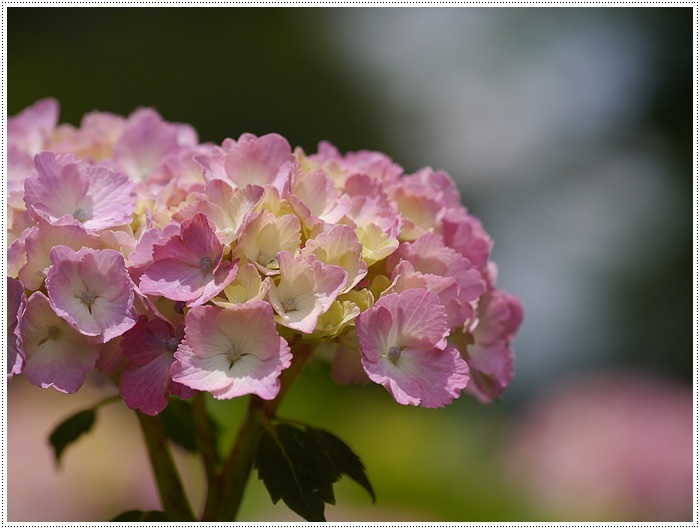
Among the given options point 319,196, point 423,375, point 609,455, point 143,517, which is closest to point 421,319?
point 423,375

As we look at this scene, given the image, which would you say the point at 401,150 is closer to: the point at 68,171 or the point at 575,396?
the point at 575,396

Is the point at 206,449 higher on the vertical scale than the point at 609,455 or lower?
higher

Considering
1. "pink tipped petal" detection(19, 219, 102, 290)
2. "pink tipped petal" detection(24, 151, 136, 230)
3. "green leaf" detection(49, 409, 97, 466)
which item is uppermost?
"pink tipped petal" detection(24, 151, 136, 230)

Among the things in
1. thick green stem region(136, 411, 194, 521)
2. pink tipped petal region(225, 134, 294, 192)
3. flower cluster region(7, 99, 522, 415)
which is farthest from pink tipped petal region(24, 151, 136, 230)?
thick green stem region(136, 411, 194, 521)

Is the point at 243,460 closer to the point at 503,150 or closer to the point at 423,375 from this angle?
the point at 423,375

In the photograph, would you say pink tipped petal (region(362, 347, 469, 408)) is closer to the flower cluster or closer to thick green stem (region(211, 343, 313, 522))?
the flower cluster

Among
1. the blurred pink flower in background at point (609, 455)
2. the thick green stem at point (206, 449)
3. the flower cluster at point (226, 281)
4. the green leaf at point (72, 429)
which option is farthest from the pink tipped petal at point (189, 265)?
the blurred pink flower in background at point (609, 455)
